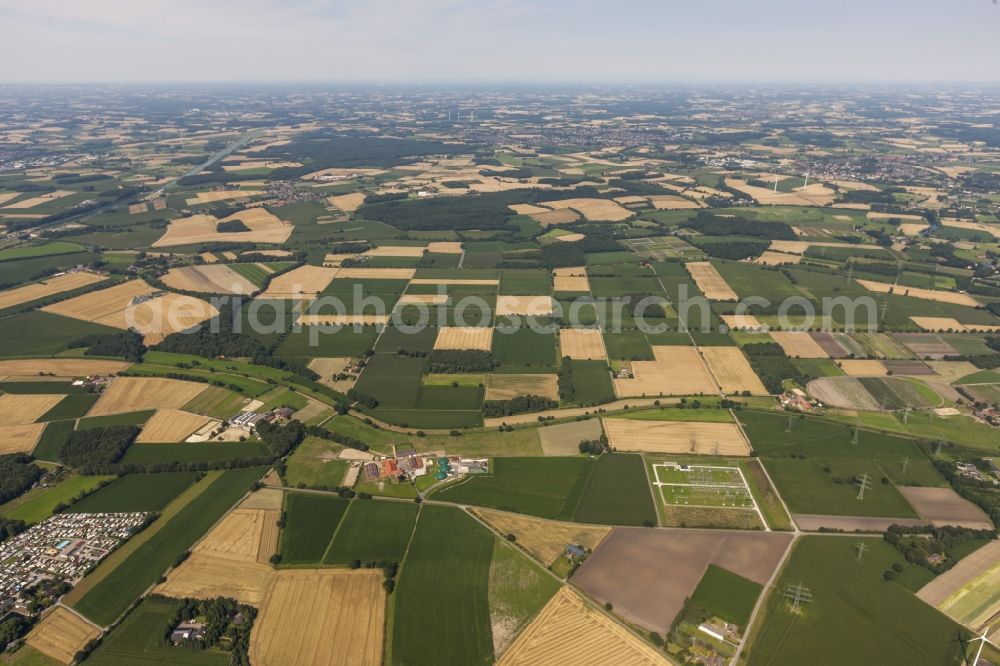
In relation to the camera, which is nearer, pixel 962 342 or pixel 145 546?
pixel 145 546

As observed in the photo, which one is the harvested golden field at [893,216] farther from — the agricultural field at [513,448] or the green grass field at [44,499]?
the green grass field at [44,499]

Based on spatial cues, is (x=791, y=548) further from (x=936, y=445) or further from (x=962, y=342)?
(x=962, y=342)

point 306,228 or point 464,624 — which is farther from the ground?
point 306,228

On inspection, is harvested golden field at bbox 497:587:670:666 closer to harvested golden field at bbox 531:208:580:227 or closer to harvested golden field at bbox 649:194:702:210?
harvested golden field at bbox 531:208:580:227

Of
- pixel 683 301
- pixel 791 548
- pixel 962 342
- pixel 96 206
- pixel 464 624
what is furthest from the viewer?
pixel 96 206

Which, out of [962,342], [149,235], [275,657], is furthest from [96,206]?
[962,342]

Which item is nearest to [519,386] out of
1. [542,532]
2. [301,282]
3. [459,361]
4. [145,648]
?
[459,361]

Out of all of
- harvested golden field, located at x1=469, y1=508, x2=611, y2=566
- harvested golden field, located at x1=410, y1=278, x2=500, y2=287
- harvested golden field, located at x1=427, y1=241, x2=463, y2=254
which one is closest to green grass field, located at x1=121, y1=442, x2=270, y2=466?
harvested golden field, located at x1=469, y1=508, x2=611, y2=566
